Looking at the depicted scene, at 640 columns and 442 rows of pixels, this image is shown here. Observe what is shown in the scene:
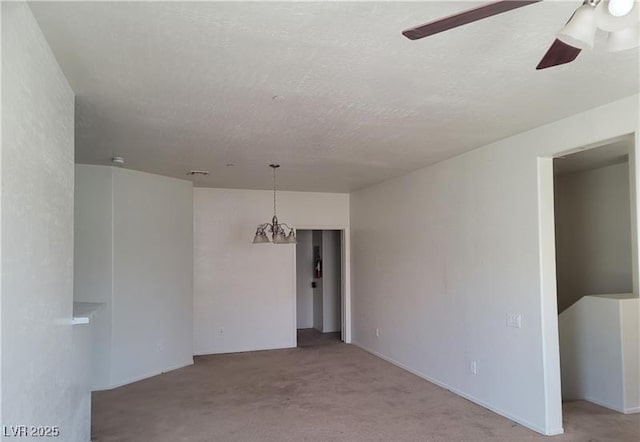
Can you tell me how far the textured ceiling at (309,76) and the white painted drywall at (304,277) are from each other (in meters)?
5.15

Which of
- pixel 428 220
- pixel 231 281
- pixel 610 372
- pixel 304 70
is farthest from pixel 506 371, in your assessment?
pixel 231 281

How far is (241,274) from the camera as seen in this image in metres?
7.32

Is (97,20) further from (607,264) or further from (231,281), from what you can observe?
(607,264)

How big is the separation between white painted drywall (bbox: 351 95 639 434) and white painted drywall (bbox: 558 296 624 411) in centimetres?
115

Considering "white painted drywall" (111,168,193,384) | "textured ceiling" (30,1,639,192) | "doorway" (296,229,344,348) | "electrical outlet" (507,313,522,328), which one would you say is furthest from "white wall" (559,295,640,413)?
"white painted drywall" (111,168,193,384)

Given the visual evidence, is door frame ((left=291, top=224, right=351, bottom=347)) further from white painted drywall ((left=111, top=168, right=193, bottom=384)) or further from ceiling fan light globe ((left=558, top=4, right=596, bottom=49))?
ceiling fan light globe ((left=558, top=4, right=596, bottom=49))

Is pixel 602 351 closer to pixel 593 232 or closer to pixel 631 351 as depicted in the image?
pixel 631 351

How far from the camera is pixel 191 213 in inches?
263

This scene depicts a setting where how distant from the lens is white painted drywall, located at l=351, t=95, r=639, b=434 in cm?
379

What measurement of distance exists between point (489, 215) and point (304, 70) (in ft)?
9.09

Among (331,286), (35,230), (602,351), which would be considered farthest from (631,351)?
(331,286)

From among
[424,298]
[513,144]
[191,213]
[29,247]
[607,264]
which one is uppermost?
[513,144]

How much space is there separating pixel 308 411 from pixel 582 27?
4.08 metres

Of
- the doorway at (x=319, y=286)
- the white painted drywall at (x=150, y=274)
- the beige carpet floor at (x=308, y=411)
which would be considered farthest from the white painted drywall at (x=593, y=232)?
the white painted drywall at (x=150, y=274)
